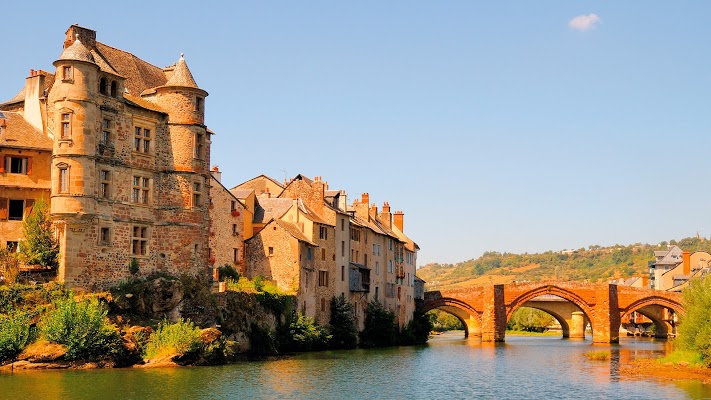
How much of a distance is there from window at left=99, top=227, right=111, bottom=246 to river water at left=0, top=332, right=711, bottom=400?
25.9ft

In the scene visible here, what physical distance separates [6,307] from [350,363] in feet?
62.4

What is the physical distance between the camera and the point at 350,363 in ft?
177

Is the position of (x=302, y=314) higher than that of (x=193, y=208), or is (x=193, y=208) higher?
(x=193, y=208)

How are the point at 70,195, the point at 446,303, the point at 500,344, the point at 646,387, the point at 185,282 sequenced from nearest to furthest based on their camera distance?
the point at 646,387 → the point at 70,195 → the point at 185,282 → the point at 500,344 → the point at 446,303

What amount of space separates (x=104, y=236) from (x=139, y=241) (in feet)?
8.31

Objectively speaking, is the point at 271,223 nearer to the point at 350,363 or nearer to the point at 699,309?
the point at 350,363

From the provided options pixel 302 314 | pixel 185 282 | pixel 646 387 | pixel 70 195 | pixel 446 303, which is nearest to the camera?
pixel 646 387

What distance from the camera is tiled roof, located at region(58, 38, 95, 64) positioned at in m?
47.6

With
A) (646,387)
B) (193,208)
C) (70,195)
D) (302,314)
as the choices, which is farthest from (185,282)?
(646,387)

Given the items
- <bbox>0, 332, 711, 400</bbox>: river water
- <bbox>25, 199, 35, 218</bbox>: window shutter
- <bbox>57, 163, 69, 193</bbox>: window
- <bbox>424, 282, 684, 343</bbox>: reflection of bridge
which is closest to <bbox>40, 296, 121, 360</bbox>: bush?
<bbox>0, 332, 711, 400</bbox>: river water

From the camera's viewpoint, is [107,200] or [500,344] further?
[500,344]

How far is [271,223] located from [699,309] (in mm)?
29183

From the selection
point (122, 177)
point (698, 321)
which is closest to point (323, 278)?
point (122, 177)

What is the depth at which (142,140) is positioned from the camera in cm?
5188
